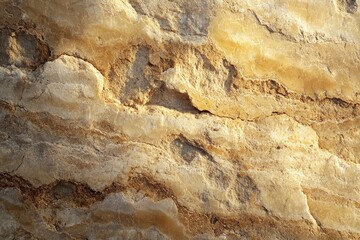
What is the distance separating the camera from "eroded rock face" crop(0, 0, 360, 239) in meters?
2.06

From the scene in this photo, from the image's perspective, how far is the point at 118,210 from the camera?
2072 millimetres

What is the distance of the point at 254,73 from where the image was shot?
6.86 ft

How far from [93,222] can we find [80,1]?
0.76 meters

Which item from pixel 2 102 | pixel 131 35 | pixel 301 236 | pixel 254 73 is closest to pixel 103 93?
pixel 131 35

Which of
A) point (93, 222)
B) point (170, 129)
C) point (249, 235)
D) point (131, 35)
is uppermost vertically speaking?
point (131, 35)

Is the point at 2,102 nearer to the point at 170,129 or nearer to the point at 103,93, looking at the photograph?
the point at 103,93

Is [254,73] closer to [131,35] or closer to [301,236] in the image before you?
[131,35]

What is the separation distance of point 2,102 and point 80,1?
0.44 m

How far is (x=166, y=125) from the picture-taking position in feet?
6.76

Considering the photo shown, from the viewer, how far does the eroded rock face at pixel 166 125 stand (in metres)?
2.06

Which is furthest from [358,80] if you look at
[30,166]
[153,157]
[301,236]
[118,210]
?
[30,166]

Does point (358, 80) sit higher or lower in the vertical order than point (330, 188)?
higher

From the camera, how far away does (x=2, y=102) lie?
6.84ft

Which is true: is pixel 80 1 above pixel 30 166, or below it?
above
